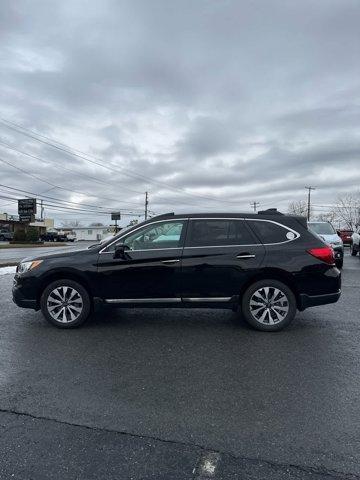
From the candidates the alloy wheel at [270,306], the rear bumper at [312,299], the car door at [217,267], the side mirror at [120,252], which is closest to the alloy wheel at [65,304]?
the side mirror at [120,252]

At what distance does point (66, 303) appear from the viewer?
20.1 ft

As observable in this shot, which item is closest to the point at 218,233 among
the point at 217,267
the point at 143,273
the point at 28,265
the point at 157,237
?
the point at 217,267

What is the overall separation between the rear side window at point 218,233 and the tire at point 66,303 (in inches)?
69.7

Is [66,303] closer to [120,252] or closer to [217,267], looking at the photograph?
[120,252]

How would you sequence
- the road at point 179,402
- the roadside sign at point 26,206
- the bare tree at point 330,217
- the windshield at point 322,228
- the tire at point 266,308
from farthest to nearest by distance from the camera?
1. the bare tree at point 330,217
2. the roadside sign at point 26,206
3. the windshield at point 322,228
4. the tire at point 266,308
5. the road at point 179,402

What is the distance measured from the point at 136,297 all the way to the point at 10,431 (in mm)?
3032

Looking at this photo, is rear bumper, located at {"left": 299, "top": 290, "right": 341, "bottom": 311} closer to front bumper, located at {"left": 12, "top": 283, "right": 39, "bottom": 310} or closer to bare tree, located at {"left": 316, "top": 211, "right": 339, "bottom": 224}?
front bumper, located at {"left": 12, "top": 283, "right": 39, "bottom": 310}

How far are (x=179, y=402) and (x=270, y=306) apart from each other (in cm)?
267

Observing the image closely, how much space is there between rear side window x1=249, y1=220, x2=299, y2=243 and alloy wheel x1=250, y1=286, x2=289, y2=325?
2.41 ft

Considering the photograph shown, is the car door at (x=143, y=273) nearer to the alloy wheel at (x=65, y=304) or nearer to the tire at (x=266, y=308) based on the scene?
the alloy wheel at (x=65, y=304)

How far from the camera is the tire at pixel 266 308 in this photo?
5.95m

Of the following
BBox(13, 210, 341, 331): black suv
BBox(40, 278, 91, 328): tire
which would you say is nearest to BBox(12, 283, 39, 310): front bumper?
BBox(13, 210, 341, 331): black suv

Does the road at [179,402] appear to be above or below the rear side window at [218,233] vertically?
below

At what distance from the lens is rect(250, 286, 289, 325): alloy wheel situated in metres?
5.96
